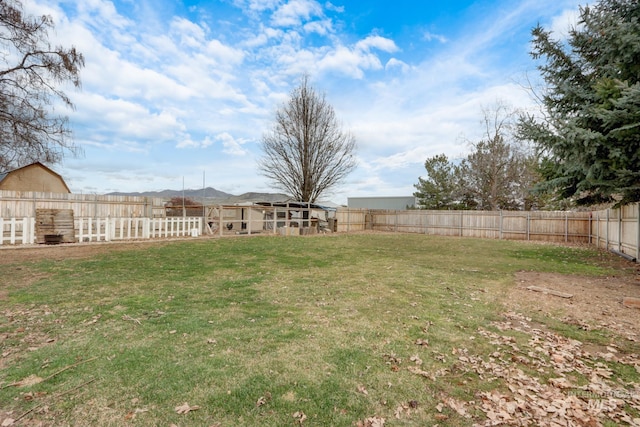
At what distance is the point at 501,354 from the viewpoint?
3.20 meters

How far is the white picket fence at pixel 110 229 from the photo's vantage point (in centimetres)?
980

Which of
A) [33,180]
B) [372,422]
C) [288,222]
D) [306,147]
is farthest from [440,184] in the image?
[33,180]

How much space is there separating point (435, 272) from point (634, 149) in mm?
4479

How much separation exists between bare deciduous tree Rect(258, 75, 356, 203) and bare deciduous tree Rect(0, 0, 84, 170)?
51.3ft

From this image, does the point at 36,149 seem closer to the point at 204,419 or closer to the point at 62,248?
the point at 62,248

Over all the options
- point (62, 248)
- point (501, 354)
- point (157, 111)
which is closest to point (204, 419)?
point (501, 354)

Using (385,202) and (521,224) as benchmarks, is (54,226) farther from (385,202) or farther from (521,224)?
(385,202)

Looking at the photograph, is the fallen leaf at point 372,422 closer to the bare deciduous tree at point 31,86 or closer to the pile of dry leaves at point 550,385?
the pile of dry leaves at point 550,385

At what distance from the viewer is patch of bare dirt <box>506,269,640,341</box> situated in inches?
166

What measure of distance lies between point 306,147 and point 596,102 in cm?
1859

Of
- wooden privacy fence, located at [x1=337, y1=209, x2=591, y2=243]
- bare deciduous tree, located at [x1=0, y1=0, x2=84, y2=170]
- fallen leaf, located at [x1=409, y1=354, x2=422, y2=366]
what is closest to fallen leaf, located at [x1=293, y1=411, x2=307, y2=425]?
fallen leaf, located at [x1=409, y1=354, x2=422, y2=366]

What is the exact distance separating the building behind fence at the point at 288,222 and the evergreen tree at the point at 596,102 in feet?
14.0

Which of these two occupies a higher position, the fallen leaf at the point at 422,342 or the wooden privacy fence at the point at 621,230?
the wooden privacy fence at the point at 621,230

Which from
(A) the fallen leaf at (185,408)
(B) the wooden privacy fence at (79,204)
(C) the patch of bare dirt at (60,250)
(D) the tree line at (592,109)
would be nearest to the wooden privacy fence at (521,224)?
(D) the tree line at (592,109)
